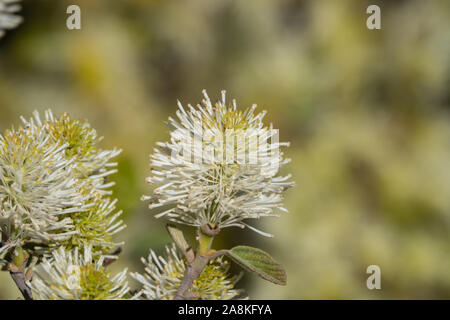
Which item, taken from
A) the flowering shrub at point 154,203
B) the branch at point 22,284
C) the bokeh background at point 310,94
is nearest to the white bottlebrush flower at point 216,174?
the flowering shrub at point 154,203

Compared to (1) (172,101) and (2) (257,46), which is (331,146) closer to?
(2) (257,46)

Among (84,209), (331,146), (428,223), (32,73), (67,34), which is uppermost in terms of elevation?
(67,34)

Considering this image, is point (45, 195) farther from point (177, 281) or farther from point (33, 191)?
point (177, 281)

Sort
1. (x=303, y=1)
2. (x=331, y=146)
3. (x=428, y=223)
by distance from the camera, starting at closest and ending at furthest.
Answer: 1. (x=428, y=223)
2. (x=331, y=146)
3. (x=303, y=1)

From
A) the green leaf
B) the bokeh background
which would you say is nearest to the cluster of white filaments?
the green leaf

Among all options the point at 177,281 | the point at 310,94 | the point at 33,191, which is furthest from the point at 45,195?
the point at 310,94

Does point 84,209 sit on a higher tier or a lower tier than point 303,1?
lower

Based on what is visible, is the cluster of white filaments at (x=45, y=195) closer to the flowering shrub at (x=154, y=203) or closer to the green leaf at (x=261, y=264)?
the flowering shrub at (x=154, y=203)

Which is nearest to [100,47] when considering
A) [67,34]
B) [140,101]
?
[67,34]
